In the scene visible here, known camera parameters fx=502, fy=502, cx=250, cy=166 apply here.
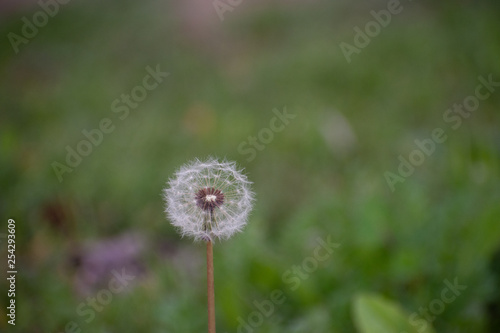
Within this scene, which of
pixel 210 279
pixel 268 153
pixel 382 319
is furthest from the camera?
pixel 268 153

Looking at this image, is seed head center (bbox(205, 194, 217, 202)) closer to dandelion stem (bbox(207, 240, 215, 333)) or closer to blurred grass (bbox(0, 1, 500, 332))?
dandelion stem (bbox(207, 240, 215, 333))

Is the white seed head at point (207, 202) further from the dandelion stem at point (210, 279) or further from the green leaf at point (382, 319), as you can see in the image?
the green leaf at point (382, 319)

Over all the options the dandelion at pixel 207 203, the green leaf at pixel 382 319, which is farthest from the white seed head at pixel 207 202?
the green leaf at pixel 382 319

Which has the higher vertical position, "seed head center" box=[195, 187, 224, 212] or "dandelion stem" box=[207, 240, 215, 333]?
"seed head center" box=[195, 187, 224, 212]

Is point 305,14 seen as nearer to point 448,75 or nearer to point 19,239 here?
point 448,75

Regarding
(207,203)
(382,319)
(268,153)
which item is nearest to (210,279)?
(207,203)

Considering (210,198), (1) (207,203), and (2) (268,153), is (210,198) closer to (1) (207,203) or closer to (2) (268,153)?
(1) (207,203)

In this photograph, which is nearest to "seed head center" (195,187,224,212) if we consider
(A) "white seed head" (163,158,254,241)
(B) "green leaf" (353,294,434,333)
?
(A) "white seed head" (163,158,254,241)
